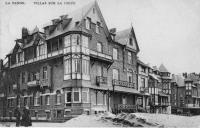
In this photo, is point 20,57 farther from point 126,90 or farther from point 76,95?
point 126,90

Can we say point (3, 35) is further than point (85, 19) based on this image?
No

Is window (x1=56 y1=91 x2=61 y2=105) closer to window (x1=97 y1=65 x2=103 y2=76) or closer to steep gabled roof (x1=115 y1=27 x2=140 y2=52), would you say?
window (x1=97 y1=65 x2=103 y2=76)

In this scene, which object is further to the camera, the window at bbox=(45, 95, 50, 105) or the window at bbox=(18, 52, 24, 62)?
the window at bbox=(18, 52, 24, 62)

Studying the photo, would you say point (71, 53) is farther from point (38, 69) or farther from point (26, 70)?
point (26, 70)

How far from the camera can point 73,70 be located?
24.5 m

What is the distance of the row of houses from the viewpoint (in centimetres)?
2478

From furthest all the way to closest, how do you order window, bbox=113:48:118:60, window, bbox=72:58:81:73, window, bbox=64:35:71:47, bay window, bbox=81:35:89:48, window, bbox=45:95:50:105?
1. window, bbox=113:48:118:60
2. window, bbox=45:95:50:105
3. bay window, bbox=81:35:89:48
4. window, bbox=64:35:71:47
5. window, bbox=72:58:81:73

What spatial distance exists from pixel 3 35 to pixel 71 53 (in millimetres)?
5592

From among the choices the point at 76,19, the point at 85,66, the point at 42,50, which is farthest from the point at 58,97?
the point at 76,19

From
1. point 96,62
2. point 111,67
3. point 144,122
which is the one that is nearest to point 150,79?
point 111,67

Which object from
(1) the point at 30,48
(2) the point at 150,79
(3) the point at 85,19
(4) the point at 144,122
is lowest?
(4) the point at 144,122

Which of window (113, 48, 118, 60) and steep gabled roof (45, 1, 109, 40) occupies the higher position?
steep gabled roof (45, 1, 109, 40)

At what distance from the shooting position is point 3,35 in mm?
21719

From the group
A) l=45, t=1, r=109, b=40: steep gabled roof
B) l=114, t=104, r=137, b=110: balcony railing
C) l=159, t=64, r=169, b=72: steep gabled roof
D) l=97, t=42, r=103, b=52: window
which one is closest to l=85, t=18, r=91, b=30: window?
l=45, t=1, r=109, b=40: steep gabled roof
